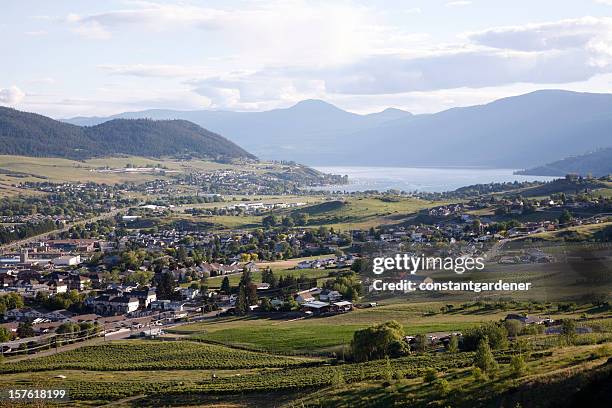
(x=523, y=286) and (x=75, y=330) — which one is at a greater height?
(x=523, y=286)

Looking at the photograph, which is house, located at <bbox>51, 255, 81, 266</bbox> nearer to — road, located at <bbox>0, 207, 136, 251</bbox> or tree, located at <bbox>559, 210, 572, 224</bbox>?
road, located at <bbox>0, 207, 136, 251</bbox>

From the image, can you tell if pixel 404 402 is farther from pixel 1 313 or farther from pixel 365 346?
pixel 1 313

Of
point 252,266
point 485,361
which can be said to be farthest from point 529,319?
A: point 252,266

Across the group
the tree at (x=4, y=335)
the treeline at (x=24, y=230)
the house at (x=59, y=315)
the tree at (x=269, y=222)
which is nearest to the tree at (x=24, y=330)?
the tree at (x=4, y=335)

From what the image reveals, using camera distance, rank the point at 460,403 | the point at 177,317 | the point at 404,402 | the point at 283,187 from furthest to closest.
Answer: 1. the point at 283,187
2. the point at 177,317
3. the point at 404,402
4. the point at 460,403

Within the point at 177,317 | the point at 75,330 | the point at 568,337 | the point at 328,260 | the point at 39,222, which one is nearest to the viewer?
the point at 568,337

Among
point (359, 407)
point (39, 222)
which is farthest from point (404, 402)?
point (39, 222)
